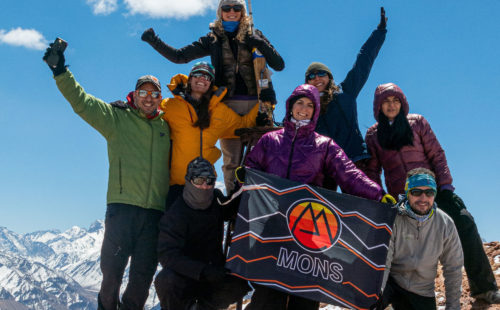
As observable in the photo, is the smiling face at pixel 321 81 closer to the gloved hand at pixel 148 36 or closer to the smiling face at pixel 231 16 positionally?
the smiling face at pixel 231 16

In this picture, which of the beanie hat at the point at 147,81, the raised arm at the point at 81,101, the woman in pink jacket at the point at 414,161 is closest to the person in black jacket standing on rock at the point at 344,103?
the woman in pink jacket at the point at 414,161

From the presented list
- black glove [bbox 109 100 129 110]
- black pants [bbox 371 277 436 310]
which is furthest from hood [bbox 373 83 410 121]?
black glove [bbox 109 100 129 110]

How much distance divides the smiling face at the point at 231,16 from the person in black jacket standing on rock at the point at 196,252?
10.2 feet

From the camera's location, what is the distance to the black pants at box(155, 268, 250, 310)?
710cm

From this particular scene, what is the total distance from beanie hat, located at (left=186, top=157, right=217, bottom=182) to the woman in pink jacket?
2.79 m

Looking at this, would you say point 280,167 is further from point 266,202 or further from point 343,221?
point 343,221

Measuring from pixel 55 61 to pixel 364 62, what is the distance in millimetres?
5660

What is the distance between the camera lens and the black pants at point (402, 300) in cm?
692

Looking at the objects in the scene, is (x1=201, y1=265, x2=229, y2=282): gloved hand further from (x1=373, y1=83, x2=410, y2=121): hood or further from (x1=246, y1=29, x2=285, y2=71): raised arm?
(x1=246, y1=29, x2=285, y2=71): raised arm

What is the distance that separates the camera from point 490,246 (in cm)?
1095

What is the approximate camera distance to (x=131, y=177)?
817cm

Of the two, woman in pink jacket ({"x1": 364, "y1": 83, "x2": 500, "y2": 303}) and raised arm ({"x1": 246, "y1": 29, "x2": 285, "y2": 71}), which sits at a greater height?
raised arm ({"x1": 246, "y1": 29, "x2": 285, "y2": 71})

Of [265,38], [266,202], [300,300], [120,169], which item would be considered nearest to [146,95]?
[120,169]

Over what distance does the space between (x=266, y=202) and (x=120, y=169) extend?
2847 mm
